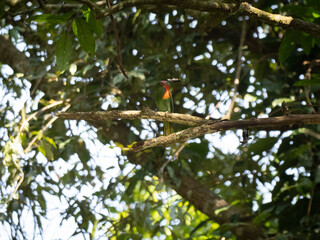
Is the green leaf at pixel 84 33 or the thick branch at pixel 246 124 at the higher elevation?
the green leaf at pixel 84 33

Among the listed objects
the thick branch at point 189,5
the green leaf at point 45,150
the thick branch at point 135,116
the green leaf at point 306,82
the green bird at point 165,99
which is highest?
the green bird at point 165,99

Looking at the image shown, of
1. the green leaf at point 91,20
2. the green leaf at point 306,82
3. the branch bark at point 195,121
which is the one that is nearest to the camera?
the green leaf at point 306,82

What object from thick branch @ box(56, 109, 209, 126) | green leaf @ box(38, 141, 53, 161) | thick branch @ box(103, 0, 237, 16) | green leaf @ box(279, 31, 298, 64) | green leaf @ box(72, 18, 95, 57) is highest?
green leaf @ box(279, 31, 298, 64)

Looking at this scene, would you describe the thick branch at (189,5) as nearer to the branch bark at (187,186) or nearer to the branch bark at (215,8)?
the branch bark at (215,8)

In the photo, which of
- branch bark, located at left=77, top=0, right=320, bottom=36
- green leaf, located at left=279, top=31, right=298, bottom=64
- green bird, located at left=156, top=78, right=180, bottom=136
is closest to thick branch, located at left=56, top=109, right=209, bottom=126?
branch bark, located at left=77, top=0, right=320, bottom=36

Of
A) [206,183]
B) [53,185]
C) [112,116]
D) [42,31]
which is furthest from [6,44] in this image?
[112,116]

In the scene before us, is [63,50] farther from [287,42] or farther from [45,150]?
[287,42]

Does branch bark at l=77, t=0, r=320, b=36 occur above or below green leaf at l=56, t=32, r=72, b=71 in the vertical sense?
below

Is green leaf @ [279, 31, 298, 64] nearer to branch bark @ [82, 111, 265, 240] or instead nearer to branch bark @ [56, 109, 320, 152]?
branch bark @ [56, 109, 320, 152]

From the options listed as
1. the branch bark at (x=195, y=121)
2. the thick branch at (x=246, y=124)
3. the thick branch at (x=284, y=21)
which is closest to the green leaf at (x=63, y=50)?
the branch bark at (x=195, y=121)

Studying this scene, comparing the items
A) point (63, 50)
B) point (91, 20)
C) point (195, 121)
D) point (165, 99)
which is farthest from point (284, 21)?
point (165, 99)

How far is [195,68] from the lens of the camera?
270 centimetres

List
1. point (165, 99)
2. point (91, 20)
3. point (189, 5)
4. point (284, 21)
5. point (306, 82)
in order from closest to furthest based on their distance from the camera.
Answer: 1. point (306, 82)
2. point (189, 5)
3. point (284, 21)
4. point (91, 20)
5. point (165, 99)

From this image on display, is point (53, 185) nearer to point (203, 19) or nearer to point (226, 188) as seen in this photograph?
point (226, 188)
